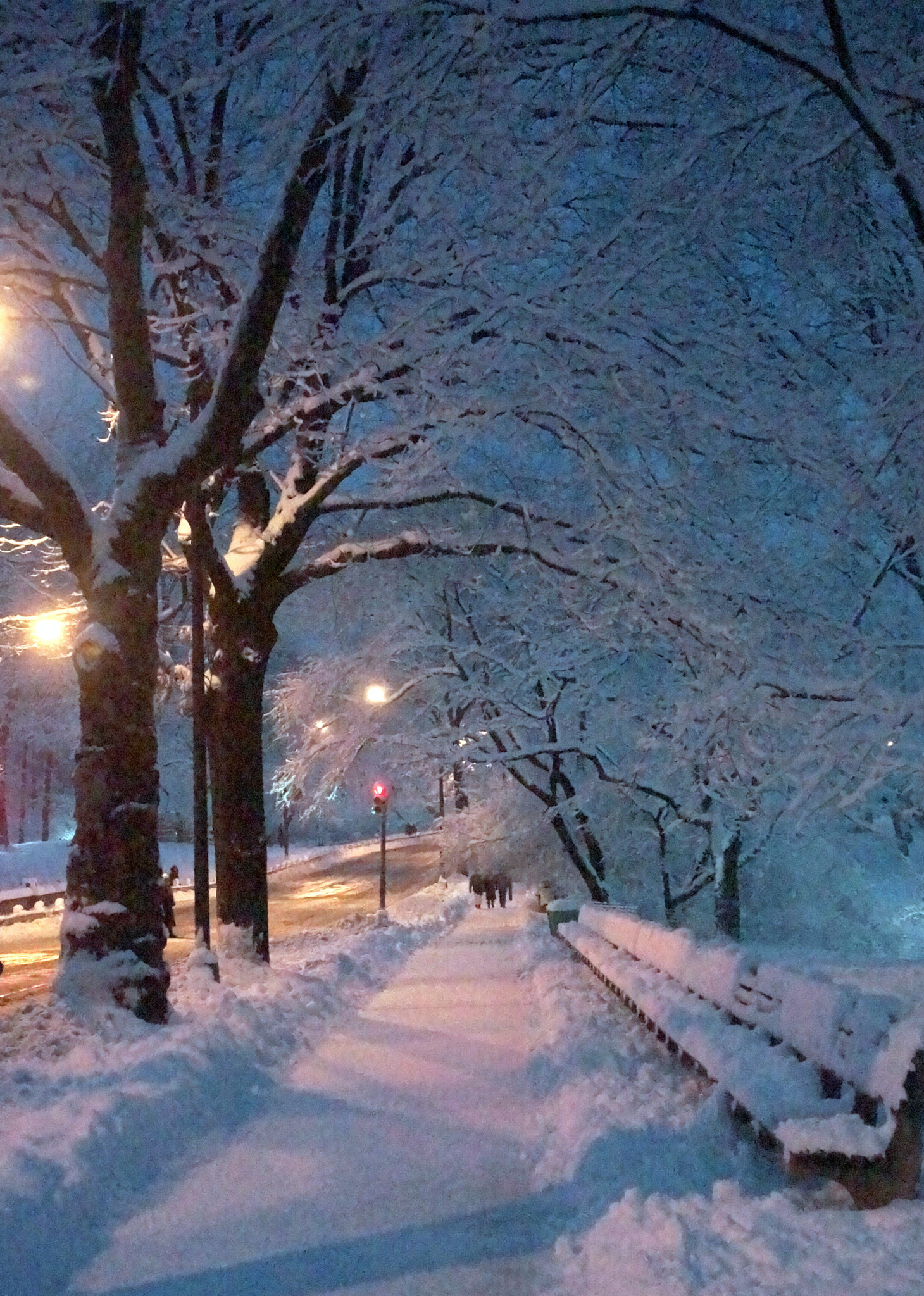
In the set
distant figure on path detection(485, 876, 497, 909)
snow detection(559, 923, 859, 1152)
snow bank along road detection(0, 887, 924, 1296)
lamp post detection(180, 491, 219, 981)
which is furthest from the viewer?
distant figure on path detection(485, 876, 497, 909)

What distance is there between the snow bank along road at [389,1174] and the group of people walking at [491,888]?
21.2m

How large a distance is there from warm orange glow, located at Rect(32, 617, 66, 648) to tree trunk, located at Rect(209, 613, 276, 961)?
2.57 metres

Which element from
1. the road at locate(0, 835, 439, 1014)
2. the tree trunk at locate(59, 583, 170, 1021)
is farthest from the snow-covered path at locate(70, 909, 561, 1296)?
the road at locate(0, 835, 439, 1014)

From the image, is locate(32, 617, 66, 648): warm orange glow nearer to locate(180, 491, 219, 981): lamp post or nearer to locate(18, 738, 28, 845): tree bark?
locate(180, 491, 219, 981): lamp post

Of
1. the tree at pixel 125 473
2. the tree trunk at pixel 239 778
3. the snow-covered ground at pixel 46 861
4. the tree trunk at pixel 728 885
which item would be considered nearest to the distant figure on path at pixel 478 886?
the snow-covered ground at pixel 46 861

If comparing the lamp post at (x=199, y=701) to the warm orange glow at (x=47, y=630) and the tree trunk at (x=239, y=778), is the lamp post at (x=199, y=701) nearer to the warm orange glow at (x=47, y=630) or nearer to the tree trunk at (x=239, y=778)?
the tree trunk at (x=239, y=778)

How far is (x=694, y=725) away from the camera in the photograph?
30.7ft

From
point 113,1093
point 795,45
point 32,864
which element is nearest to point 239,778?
point 113,1093

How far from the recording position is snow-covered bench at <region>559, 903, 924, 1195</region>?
400 cm

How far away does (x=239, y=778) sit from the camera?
11.3 m

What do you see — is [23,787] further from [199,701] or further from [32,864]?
[199,701]

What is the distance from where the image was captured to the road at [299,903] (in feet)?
58.5

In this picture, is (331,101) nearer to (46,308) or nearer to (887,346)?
(887,346)

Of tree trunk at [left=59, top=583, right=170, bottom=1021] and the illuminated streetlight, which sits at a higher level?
the illuminated streetlight
